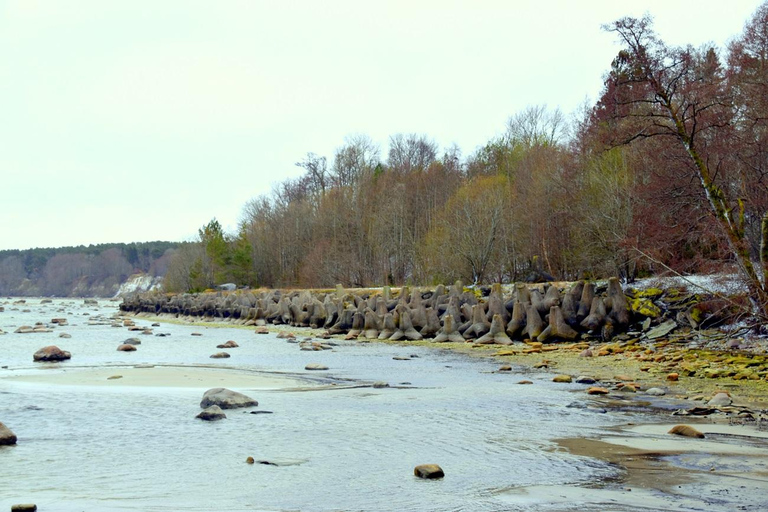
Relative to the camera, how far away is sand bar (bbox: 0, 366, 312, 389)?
49.1ft

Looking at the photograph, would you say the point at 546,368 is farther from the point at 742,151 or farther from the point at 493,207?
the point at 493,207

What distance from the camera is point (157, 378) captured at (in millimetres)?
16094

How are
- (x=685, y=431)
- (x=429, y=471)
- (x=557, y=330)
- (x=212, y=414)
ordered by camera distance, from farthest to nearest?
1. (x=557, y=330)
2. (x=212, y=414)
3. (x=685, y=431)
4. (x=429, y=471)

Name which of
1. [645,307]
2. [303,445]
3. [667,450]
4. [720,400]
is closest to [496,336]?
[645,307]

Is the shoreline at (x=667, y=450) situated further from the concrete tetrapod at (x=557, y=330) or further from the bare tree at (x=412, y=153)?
the bare tree at (x=412, y=153)

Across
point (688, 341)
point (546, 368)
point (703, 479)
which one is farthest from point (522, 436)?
point (688, 341)

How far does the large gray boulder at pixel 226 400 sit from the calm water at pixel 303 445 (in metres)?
0.19

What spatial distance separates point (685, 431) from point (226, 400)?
6.44 m

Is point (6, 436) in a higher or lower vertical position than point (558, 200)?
lower

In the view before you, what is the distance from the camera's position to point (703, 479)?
6668mm

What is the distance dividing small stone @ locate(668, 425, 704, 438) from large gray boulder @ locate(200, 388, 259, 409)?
601cm

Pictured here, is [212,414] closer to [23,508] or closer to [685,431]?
[23,508]

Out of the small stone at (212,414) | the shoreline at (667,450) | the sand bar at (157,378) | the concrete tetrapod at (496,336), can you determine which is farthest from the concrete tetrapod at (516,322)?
the small stone at (212,414)

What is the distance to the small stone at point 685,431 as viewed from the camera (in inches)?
344
